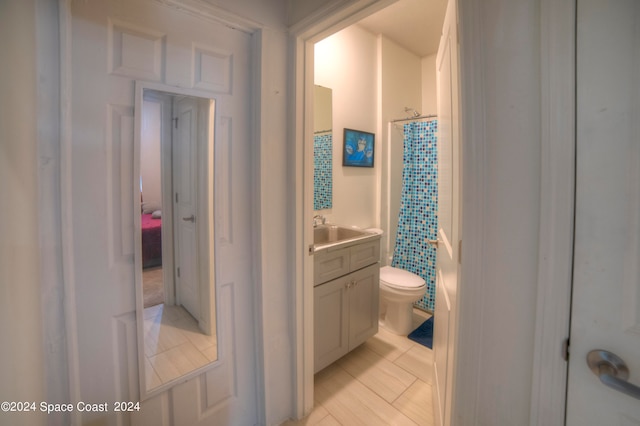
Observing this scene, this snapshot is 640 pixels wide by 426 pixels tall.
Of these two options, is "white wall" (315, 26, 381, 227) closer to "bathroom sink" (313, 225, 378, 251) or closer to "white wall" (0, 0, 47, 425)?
"bathroom sink" (313, 225, 378, 251)

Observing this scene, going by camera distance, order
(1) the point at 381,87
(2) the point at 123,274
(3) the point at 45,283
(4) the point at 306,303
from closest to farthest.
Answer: (3) the point at 45,283, (2) the point at 123,274, (4) the point at 306,303, (1) the point at 381,87

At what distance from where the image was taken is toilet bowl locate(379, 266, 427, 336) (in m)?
2.17

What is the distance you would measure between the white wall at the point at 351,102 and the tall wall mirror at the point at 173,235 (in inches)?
53.7

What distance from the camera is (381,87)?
2.73 meters

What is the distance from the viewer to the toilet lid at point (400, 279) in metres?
2.20

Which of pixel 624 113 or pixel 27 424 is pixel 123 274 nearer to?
pixel 27 424

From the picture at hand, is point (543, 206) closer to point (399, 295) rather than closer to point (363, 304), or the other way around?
point (363, 304)

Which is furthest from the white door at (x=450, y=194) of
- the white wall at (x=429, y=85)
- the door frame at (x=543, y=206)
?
the white wall at (x=429, y=85)

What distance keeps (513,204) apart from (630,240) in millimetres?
227

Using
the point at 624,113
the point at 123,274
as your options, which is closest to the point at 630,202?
the point at 624,113

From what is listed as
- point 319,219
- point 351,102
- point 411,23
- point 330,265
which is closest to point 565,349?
point 330,265

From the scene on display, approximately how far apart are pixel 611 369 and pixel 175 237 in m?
1.42

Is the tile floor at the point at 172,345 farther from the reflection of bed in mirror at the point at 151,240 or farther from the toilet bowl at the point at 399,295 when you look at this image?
the toilet bowl at the point at 399,295

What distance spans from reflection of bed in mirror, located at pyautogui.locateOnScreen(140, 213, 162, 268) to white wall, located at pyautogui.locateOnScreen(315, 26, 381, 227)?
4.97ft
